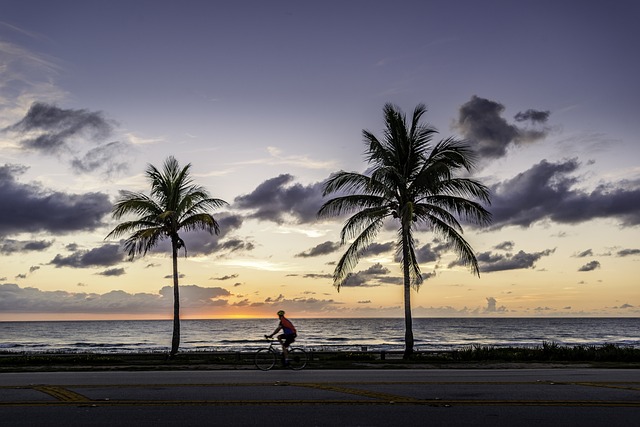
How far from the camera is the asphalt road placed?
10.5 m

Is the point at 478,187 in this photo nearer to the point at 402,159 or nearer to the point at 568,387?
the point at 402,159

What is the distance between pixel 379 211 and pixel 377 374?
10.6 m

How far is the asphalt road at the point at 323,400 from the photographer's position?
10.5 m

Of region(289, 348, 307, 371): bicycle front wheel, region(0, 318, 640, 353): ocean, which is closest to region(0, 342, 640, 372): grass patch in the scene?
region(289, 348, 307, 371): bicycle front wheel

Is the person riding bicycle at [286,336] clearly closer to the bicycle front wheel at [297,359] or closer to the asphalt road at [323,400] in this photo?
the bicycle front wheel at [297,359]

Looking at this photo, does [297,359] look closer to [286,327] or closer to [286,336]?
[286,336]

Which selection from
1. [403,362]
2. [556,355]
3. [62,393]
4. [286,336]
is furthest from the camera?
[556,355]

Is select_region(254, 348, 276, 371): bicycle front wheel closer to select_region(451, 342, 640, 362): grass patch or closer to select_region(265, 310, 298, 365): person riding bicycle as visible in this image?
select_region(265, 310, 298, 365): person riding bicycle

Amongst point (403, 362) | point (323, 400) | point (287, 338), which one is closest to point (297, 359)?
point (287, 338)

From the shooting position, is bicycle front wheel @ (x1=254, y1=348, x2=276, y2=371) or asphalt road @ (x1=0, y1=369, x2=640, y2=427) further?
bicycle front wheel @ (x1=254, y1=348, x2=276, y2=371)

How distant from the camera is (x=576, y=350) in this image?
26531 mm

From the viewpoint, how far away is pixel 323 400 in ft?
41.2

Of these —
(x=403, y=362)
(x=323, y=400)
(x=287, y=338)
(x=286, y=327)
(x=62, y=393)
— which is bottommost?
(x=62, y=393)

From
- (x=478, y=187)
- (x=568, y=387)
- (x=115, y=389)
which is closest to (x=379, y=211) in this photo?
(x=478, y=187)
